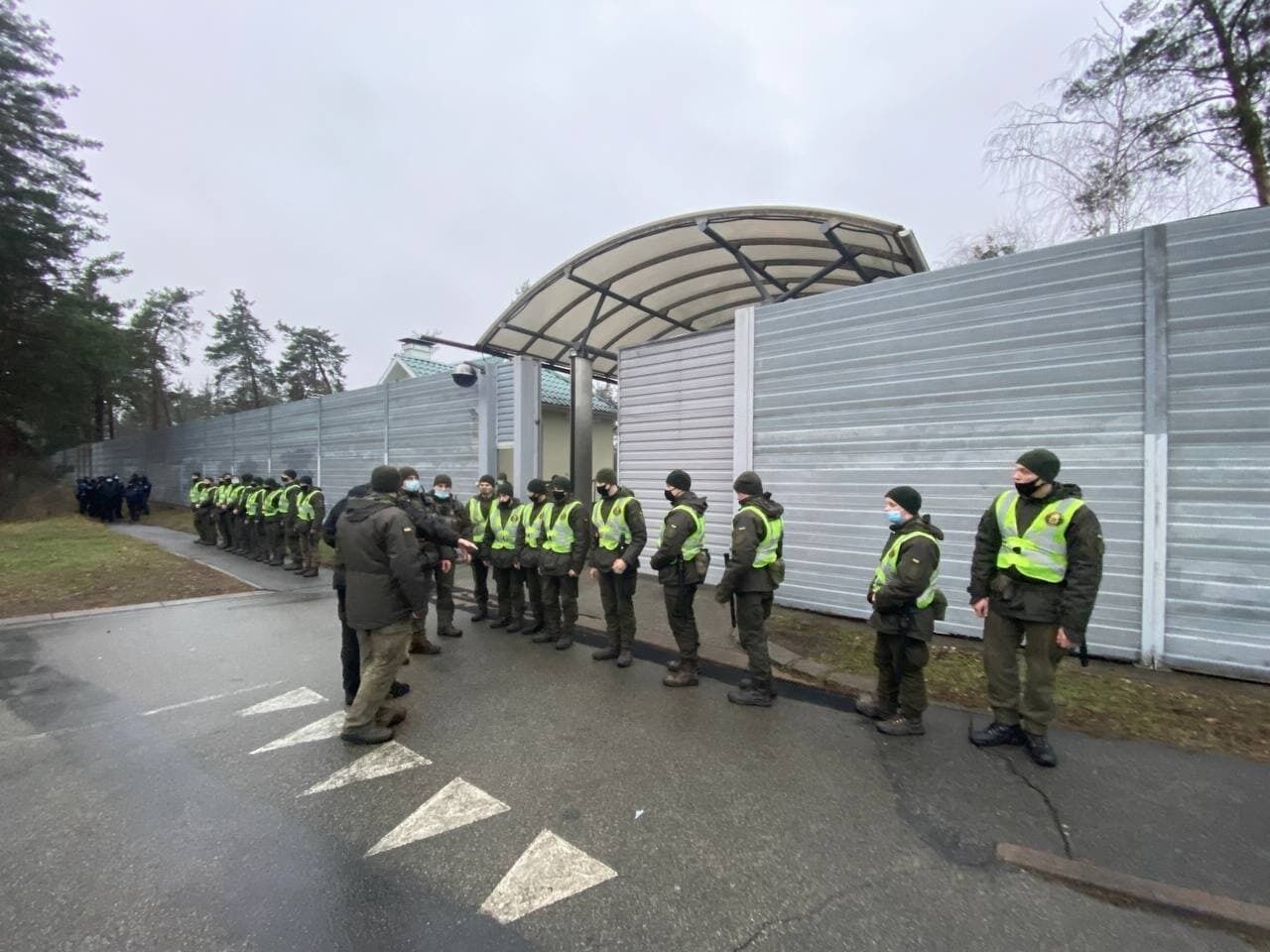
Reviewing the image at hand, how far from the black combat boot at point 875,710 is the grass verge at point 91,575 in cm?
867

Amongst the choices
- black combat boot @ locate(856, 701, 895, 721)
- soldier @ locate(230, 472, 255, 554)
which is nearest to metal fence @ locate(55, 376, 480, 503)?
soldier @ locate(230, 472, 255, 554)

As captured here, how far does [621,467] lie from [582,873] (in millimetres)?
7122

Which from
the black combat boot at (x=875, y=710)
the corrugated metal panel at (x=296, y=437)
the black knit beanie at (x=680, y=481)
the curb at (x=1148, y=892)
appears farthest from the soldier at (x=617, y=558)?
the corrugated metal panel at (x=296, y=437)

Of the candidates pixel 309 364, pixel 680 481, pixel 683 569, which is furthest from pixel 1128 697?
pixel 309 364

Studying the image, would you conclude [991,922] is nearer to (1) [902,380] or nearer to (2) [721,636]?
(2) [721,636]

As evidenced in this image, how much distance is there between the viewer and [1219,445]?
4668mm

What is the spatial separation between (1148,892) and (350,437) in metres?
14.8

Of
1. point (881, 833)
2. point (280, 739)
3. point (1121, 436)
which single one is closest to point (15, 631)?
point (280, 739)

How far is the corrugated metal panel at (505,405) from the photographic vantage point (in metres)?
10.7

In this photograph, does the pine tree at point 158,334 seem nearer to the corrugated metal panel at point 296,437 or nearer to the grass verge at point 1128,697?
the corrugated metal panel at point 296,437

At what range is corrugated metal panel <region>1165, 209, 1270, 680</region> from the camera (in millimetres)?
4547

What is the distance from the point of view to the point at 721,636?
5930mm

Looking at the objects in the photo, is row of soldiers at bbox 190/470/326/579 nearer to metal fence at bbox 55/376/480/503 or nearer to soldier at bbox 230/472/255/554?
soldier at bbox 230/472/255/554

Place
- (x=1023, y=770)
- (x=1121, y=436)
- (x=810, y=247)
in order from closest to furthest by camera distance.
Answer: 1. (x=1023, y=770)
2. (x=1121, y=436)
3. (x=810, y=247)
